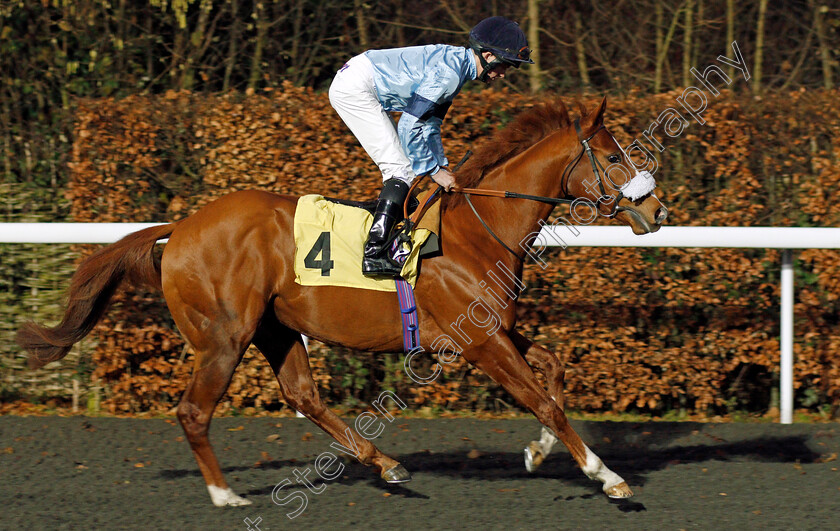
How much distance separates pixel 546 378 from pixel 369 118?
4.72ft

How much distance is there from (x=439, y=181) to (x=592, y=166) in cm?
67

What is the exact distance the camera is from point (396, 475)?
4156 millimetres

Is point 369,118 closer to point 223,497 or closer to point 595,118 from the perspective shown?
point 595,118

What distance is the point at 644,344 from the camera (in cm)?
568

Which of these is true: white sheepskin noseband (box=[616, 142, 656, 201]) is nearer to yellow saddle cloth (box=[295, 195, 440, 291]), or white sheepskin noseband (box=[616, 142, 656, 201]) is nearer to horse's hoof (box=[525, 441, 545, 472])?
yellow saddle cloth (box=[295, 195, 440, 291])

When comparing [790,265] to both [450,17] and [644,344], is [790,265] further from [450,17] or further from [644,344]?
[450,17]

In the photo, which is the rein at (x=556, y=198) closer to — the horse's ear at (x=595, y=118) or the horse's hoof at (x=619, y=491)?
the horse's ear at (x=595, y=118)

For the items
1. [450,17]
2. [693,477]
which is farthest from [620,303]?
[450,17]

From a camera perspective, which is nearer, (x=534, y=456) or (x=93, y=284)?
(x=534, y=456)

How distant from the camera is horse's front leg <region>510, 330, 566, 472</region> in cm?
418

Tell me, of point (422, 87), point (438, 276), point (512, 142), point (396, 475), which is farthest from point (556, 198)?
point (396, 475)

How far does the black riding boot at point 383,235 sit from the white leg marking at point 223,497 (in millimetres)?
1110

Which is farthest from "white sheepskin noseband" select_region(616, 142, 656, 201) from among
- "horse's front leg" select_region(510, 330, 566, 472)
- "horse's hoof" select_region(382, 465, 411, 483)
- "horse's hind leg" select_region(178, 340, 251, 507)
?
"horse's hind leg" select_region(178, 340, 251, 507)

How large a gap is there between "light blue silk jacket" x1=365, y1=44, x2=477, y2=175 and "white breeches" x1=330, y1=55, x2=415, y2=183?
0.18ft
